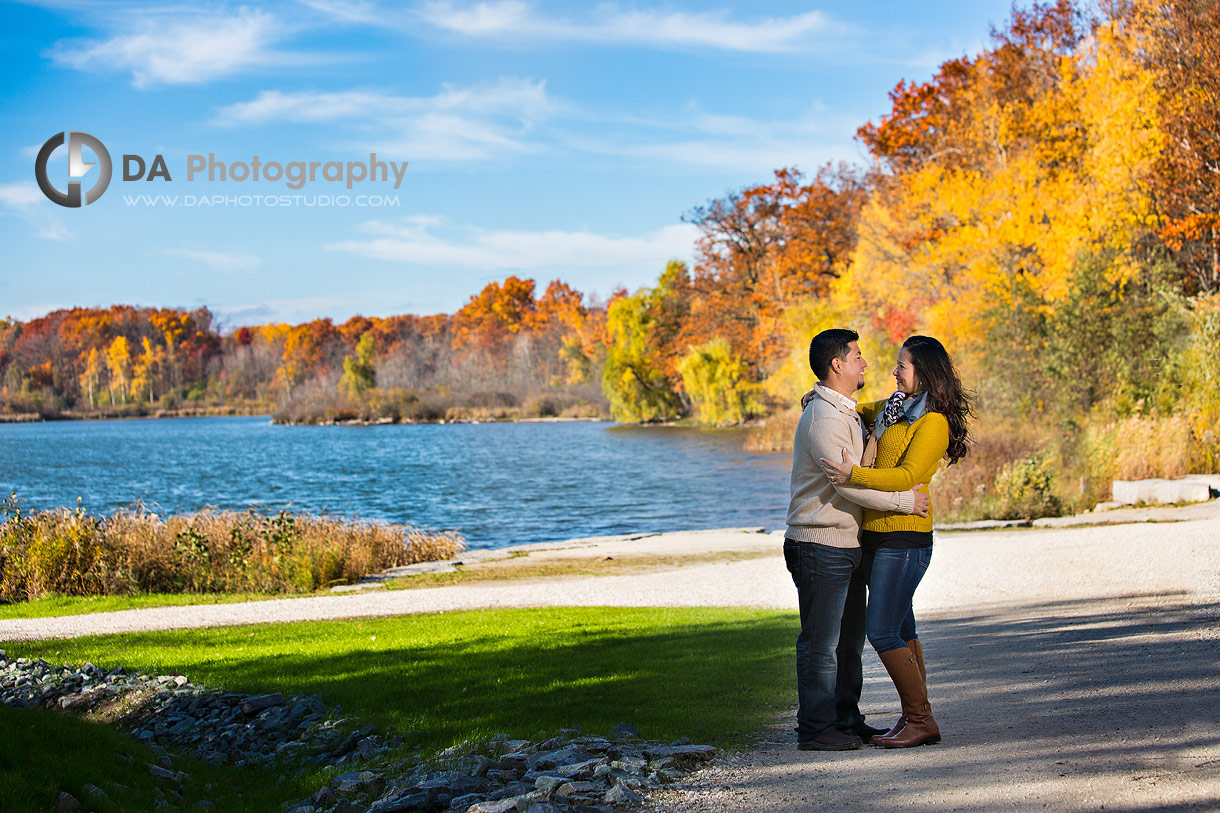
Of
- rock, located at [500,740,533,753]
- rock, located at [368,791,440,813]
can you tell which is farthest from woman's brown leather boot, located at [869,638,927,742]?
rock, located at [368,791,440,813]

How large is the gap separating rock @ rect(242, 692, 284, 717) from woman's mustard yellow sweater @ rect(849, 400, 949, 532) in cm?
473

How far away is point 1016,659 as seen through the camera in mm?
7109

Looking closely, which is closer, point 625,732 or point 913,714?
point 913,714

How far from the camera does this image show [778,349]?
55500mm

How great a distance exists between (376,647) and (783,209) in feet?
168

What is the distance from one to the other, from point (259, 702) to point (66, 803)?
2626 millimetres

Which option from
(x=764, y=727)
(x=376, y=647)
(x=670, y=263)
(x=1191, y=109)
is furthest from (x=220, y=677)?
(x=670, y=263)

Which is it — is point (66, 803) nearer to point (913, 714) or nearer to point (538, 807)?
point (538, 807)

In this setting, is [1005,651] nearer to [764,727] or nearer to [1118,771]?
[764,727]

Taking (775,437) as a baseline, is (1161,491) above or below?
below

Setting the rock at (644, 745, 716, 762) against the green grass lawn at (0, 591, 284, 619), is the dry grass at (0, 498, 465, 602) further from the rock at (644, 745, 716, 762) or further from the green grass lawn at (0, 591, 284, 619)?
the rock at (644, 745, 716, 762)

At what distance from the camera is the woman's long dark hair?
15.5 feet

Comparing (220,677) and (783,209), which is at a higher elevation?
(783,209)

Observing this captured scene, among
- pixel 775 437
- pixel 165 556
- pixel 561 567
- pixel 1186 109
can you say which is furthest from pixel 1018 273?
pixel 165 556
